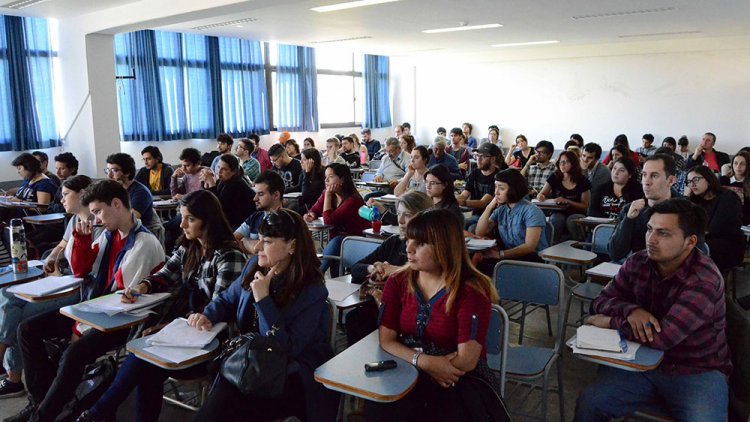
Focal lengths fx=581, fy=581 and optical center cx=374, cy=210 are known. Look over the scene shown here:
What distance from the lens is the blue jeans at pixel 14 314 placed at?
319 centimetres

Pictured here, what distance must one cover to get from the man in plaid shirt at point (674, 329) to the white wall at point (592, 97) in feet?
35.2

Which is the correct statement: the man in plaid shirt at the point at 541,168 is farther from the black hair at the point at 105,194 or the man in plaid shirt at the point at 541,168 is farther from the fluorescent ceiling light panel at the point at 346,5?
the black hair at the point at 105,194

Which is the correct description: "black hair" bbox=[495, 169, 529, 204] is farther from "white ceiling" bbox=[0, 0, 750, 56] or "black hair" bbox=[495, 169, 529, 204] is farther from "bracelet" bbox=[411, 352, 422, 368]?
"white ceiling" bbox=[0, 0, 750, 56]

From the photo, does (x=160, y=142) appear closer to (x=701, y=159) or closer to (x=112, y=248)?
(x=112, y=248)

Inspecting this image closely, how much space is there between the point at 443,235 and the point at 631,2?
6162mm

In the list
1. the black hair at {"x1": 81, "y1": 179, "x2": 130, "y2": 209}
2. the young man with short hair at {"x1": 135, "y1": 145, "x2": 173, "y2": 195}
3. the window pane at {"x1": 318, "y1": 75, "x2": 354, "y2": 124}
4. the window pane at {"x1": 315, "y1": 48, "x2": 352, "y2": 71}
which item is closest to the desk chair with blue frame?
the black hair at {"x1": 81, "y1": 179, "x2": 130, "y2": 209}

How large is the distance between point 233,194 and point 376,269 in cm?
261

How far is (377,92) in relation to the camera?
14734 mm

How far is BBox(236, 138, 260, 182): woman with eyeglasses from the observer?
7.55m

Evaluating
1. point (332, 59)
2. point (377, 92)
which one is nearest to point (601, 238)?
point (332, 59)

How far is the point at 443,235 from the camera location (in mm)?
2248

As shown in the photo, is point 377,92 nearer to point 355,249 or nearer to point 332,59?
point 332,59

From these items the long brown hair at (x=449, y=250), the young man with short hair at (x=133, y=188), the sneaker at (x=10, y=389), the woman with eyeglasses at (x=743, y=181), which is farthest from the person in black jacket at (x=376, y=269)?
the woman with eyeglasses at (x=743, y=181)

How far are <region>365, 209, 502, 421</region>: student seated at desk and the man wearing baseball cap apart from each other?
3654mm
